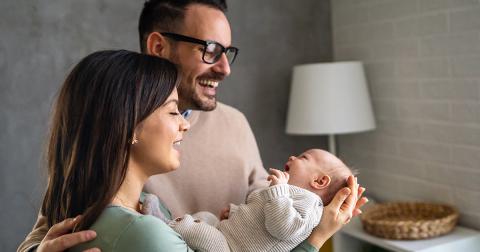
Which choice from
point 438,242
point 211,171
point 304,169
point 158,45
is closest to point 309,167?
point 304,169

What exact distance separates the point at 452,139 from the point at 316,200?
143 centimetres

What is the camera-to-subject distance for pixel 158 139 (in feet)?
4.17

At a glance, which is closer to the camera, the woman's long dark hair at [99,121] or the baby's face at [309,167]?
the woman's long dark hair at [99,121]

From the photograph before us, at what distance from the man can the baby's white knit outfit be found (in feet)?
1.65

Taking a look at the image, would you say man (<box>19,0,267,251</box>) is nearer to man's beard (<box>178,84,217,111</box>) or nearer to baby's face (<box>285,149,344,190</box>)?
man's beard (<box>178,84,217,111</box>)

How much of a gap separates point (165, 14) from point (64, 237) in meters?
1.02

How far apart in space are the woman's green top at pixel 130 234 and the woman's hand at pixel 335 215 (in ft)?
1.29

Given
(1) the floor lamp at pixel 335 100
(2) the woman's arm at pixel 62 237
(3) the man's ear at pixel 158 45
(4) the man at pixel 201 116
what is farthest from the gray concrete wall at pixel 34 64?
(2) the woman's arm at pixel 62 237

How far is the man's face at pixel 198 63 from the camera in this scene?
187 cm

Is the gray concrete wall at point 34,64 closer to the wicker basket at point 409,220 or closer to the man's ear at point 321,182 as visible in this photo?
the wicker basket at point 409,220

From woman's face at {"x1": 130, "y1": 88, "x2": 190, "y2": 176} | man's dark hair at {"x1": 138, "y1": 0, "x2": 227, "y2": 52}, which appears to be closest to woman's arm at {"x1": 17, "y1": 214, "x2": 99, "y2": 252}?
woman's face at {"x1": 130, "y1": 88, "x2": 190, "y2": 176}

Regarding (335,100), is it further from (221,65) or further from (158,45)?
(158,45)

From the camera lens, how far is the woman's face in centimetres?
125

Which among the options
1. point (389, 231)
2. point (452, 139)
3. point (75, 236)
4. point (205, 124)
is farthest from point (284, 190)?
point (452, 139)
